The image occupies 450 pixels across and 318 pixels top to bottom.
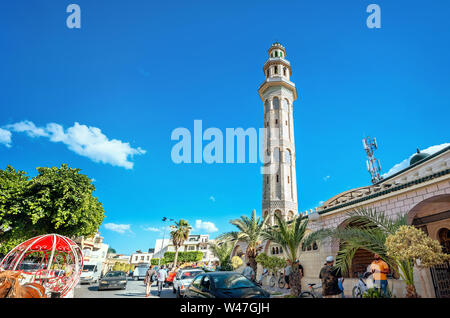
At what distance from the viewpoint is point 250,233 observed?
61.6 feet

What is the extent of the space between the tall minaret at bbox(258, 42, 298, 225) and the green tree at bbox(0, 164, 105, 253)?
20815 mm

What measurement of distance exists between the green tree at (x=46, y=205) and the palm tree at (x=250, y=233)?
38.1 feet

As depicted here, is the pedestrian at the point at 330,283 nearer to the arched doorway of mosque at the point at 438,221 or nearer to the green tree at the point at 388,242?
the green tree at the point at 388,242

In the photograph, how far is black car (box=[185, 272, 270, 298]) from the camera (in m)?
6.11

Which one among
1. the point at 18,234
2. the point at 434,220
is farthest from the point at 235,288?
the point at 18,234

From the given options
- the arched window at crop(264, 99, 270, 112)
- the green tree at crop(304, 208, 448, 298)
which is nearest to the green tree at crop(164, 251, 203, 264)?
the arched window at crop(264, 99, 270, 112)

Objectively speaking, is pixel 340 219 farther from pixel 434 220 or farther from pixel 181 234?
pixel 181 234

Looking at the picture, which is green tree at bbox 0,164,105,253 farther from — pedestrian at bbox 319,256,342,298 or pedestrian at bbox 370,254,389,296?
pedestrian at bbox 370,254,389,296

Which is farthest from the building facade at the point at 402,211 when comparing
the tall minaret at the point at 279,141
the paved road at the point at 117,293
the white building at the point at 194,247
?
the white building at the point at 194,247

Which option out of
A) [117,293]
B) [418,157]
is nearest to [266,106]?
[418,157]

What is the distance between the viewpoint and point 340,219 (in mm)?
13648

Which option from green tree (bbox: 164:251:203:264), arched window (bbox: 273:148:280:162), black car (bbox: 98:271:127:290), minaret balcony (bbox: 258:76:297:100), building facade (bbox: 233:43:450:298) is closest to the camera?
building facade (bbox: 233:43:450:298)

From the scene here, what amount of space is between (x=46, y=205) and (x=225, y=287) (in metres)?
17.5
